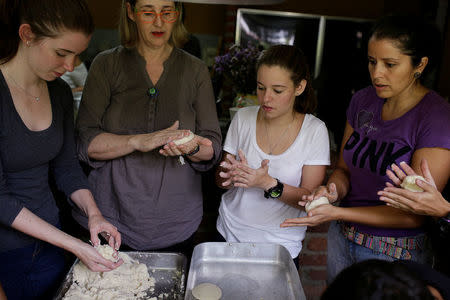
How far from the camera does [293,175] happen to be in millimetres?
1710

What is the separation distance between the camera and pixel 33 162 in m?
1.47

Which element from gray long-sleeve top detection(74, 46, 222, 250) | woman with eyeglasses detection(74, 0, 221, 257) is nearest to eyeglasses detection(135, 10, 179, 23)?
woman with eyeglasses detection(74, 0, 221, 257)

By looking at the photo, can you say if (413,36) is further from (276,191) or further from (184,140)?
(184,140)

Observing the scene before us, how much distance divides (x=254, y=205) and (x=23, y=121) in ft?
3.19

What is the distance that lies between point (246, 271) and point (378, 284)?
0.75 meters

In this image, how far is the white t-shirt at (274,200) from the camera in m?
1.68

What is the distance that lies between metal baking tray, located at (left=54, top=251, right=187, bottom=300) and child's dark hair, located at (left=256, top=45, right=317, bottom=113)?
0.86 m

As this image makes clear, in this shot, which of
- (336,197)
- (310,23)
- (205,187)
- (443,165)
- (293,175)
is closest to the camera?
(443,165)

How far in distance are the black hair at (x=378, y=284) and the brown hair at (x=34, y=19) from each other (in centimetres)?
119

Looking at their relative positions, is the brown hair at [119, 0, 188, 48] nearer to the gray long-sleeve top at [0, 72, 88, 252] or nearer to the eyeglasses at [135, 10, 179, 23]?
the eyeglasses at [135, 10, 179, 23]

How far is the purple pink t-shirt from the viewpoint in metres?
1.39

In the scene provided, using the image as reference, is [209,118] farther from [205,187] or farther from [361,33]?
[361,33]

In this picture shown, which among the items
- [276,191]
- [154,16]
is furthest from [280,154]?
[154,16]

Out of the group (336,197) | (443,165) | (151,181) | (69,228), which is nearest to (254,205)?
(336,197)
